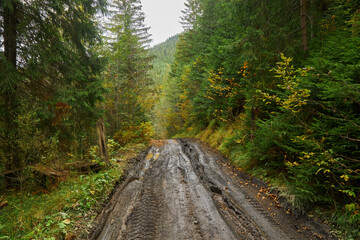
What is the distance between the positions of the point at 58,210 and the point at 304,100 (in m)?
6.05

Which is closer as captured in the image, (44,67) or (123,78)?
(44,67)

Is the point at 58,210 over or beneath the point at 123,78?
beneath

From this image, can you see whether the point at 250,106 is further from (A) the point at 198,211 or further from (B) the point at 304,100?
(A) the point at 198,211

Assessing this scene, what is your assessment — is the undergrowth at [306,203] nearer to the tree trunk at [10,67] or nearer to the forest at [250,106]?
the forest at [250,106]

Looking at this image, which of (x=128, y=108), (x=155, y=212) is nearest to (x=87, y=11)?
(x=128, y=108)

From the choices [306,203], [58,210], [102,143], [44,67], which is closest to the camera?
[306,203]

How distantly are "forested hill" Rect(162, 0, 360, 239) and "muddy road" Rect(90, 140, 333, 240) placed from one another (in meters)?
0.52

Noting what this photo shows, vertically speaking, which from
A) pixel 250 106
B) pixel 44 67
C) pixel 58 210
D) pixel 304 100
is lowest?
pixel 58 210

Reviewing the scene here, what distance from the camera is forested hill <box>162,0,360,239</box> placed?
2.96 meters

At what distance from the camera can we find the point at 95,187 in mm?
4984

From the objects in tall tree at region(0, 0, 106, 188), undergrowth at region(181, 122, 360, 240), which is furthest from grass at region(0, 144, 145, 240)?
undergrowth at region(181, 122, 360, 240)

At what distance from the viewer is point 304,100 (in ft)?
10.8

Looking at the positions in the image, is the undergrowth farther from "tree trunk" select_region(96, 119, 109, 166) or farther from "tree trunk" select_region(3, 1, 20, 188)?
"tree trunk" select_region(3, 1, 20, 188)

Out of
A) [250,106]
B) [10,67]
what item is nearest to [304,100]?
[250,106]
